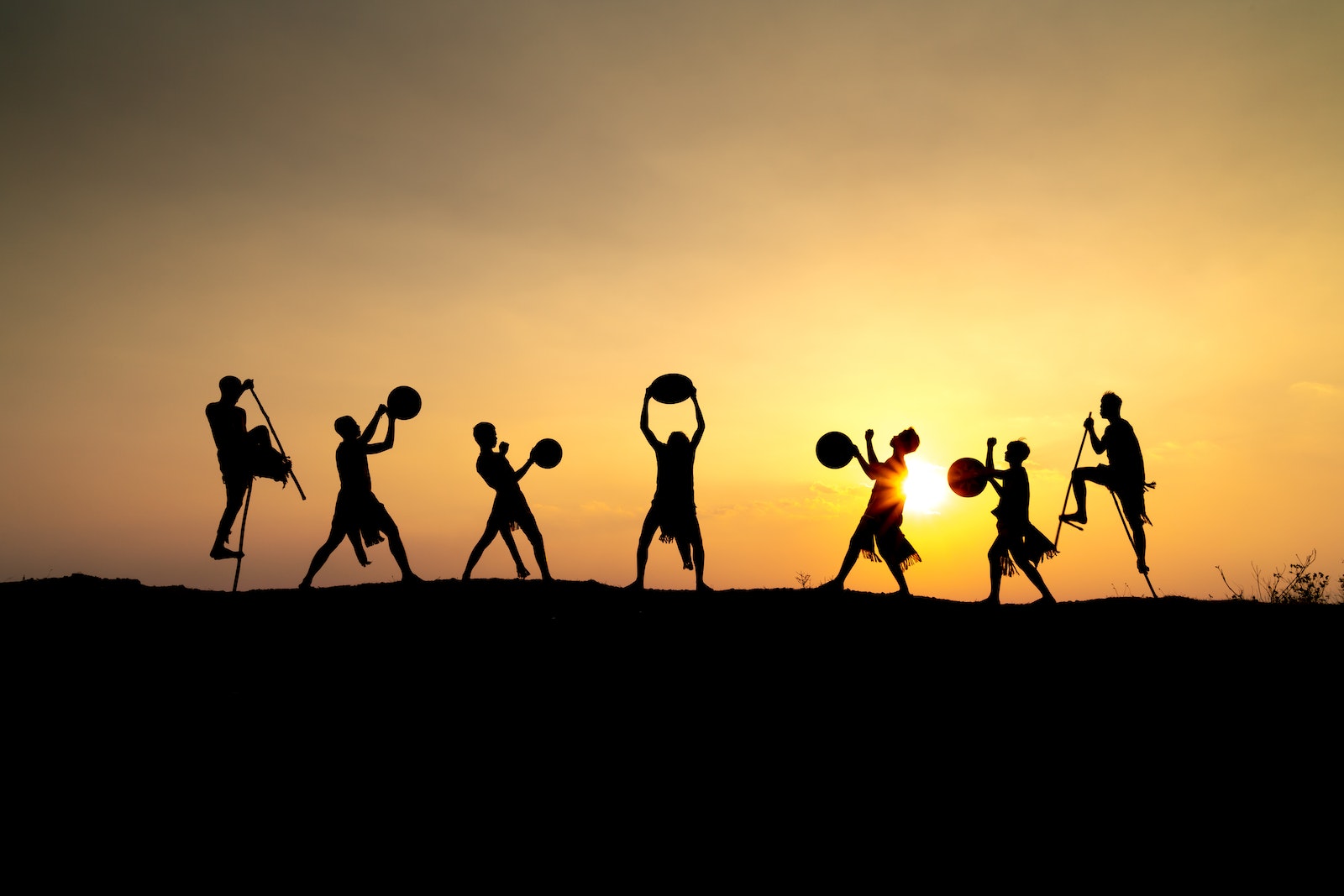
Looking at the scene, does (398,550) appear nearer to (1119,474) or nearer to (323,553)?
(323,553)

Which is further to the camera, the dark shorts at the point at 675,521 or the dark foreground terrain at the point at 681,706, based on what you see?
the dark shorts at the point at 675,521

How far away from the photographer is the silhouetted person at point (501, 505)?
38.0 ft

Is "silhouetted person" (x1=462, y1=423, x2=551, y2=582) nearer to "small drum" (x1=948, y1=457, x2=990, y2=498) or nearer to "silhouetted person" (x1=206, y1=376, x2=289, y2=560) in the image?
"silhouetted person" (x1=206, y1=376, x2=289, y2=560)

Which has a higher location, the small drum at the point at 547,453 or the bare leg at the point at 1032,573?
the small drum at the point at 547,453

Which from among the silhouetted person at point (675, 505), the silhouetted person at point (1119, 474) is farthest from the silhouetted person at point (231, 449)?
the silhouetted person at point (1119, 474)

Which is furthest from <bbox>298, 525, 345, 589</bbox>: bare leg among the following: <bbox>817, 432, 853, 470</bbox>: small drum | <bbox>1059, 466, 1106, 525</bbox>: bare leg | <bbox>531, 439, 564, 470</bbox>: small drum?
<bbox>1059, 466, 1106, 525</bbox>: bare leg

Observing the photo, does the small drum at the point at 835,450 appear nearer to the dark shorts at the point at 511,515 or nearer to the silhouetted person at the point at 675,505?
the silhouetted person at the point at 675,505

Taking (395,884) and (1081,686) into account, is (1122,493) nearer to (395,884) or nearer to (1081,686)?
(1081,686)

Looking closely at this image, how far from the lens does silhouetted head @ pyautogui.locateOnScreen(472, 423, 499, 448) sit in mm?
11766

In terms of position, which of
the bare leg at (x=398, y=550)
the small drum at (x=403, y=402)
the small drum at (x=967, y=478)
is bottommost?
the bare leg at (x=398, y=550)

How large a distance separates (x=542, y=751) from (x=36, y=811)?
3.25 meters

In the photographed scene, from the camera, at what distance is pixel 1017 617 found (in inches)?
393

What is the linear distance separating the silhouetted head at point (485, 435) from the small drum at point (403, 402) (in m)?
0.88

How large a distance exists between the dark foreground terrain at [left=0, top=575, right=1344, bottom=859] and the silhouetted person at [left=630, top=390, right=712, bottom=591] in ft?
3.44
